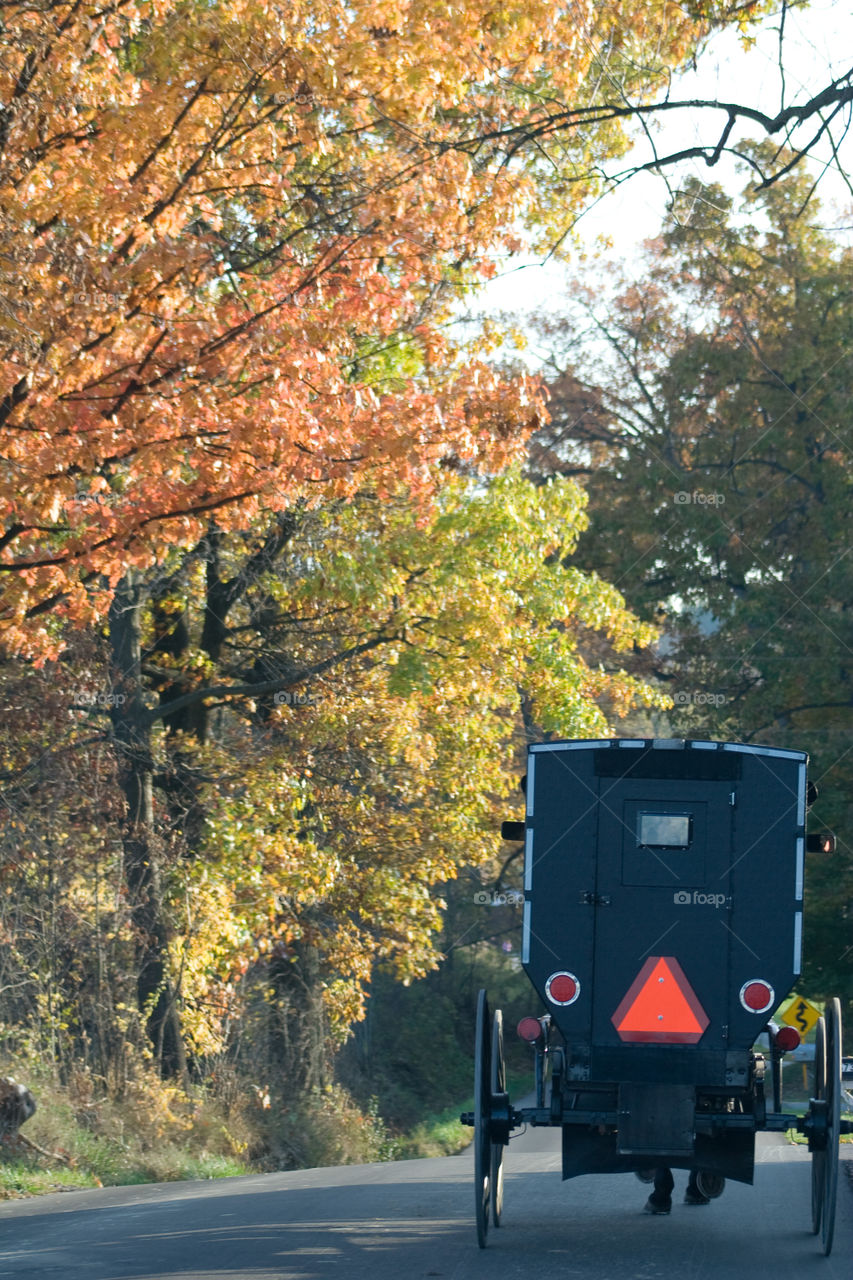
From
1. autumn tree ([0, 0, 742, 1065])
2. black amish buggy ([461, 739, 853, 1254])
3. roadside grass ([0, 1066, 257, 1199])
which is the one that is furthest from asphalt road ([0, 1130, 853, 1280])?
autumn tree ([0, 0, 742, 1065])

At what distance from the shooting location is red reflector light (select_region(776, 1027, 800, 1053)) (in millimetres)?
8742

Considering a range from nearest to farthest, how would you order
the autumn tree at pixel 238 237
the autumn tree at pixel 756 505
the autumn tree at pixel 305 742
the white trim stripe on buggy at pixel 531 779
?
the white trim stripe on buggy at pixel 531 779 < the autumn tree at pixel 238 237 < the autumn tree at pixel 305 742 < the autumn tree at pixel 756 505

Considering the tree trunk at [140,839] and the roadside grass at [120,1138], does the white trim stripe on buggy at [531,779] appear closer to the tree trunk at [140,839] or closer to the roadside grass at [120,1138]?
the roadside grass at [120,1138]

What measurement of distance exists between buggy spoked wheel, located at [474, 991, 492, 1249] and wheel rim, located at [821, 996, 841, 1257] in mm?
1827

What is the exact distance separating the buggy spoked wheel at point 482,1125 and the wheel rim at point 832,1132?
1.83m

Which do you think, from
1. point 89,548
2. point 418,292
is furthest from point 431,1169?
point 418,292

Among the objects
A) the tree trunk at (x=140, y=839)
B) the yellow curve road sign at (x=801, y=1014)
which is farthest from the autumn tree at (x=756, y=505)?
the tree trunk at (x=140, y=839)

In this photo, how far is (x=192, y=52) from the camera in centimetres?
1076

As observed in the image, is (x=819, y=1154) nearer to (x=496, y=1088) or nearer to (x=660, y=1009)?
(x=660, y=1009)

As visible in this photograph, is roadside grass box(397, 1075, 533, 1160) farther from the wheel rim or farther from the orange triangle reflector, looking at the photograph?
the wheel rim

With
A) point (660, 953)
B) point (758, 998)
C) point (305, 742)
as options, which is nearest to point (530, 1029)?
point (660, 953)

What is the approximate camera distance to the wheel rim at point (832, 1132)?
809 centimetres

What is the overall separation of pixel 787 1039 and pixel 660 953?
2.86 feet

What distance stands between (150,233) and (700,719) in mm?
24800
